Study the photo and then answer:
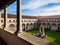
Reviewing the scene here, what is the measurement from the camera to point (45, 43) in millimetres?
2838

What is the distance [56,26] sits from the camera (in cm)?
4044

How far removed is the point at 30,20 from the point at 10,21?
8.12 meters

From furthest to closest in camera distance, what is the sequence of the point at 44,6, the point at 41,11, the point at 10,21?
the point at 41,11
the point at 44,6
the point at 10,21

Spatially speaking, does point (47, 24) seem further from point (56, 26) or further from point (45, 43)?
point (45, 43)

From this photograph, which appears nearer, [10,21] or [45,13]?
[10,21]

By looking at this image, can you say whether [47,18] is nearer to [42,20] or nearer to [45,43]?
[42,20]

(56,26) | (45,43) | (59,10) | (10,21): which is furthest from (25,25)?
(45,43)

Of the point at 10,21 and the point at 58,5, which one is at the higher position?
the point at 58,5

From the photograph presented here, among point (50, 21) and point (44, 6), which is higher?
point (44, 6)

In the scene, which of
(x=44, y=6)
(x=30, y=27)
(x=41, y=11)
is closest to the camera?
(x=30, y=27)

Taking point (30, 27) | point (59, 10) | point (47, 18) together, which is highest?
point (59, 10)

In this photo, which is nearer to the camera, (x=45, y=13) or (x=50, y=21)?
(x=50, y=21)

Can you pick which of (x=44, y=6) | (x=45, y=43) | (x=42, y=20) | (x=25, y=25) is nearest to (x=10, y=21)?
(x=25, y=25)

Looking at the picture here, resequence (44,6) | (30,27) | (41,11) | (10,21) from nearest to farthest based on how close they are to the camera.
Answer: (10,21)
(30,27)
(44,6)
(41,11)
